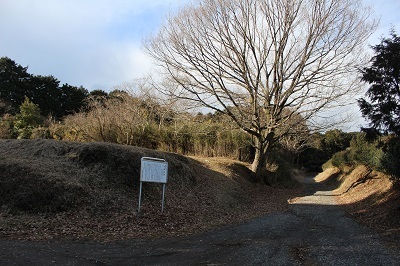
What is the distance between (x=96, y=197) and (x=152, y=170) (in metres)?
1.82

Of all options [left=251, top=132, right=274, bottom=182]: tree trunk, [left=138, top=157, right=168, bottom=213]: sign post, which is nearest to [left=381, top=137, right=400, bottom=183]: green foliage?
[left=138, top=157, right=168, bottom=213]: sign post

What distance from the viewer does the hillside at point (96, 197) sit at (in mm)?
8477

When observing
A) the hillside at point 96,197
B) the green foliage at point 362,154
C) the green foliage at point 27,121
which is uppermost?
the green foliage at point 27,121

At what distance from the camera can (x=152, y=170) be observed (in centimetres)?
1061

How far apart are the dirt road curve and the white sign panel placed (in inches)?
103

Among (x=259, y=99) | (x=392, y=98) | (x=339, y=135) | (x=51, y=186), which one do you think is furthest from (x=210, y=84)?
(x=339, y=135)

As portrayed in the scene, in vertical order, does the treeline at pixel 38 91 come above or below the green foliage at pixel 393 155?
above

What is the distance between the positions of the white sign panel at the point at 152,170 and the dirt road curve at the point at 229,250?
8.61 ft

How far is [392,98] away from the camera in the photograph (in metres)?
10.7

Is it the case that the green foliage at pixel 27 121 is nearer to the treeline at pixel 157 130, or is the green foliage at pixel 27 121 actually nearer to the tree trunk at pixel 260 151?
the treeline at pixel 157 130

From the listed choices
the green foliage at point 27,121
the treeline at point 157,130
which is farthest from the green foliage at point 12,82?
the treeline at point 157,130

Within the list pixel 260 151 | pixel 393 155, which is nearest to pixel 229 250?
pixel 393 155

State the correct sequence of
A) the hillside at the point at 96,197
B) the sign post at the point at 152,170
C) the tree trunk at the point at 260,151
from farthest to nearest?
the tree trunk at the point at 260,151 < the sign post at the point at 152,170 < the hillside at the point at 96,197

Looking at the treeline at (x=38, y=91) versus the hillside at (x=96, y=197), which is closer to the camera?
the hillside at (x=96, y=197)
